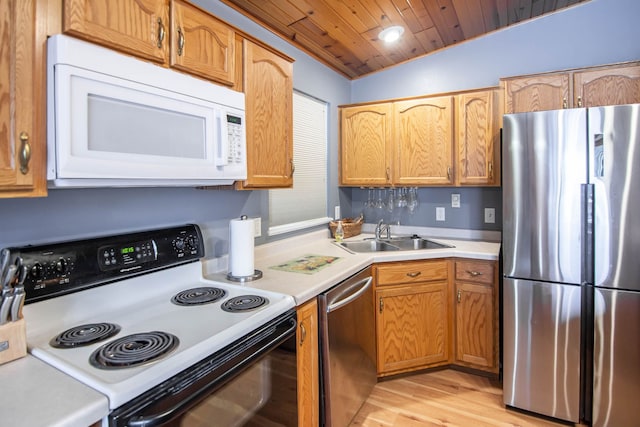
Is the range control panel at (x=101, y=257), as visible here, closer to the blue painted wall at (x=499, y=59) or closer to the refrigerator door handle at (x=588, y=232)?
the refrigerator door handle at (x=588, y=232)

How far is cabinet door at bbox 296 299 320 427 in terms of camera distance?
59.7 inches

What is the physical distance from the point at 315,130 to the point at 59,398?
96.8 inches

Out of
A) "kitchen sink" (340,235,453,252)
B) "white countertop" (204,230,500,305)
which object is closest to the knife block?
"white countertop" (204,230,500,305)

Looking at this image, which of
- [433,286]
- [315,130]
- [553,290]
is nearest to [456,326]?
[433,286]

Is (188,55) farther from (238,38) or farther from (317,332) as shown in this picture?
(317,332)

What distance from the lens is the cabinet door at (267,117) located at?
5.58ft

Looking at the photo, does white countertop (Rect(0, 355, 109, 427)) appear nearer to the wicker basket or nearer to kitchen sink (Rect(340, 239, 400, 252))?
kitchen sink (Rect(340, 239, 400, 252))

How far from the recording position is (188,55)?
137 cm

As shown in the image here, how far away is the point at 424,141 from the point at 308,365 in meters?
1.94

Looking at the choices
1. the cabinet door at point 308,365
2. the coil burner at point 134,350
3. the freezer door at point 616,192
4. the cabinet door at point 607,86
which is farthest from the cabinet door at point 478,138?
the coil burner at point 134,350

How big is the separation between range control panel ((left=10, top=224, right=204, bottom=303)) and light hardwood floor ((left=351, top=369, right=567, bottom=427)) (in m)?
1.39

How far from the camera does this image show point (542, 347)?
200 cm

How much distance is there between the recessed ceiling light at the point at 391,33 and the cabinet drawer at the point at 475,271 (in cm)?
165

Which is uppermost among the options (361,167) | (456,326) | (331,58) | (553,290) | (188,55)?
(331,58)
